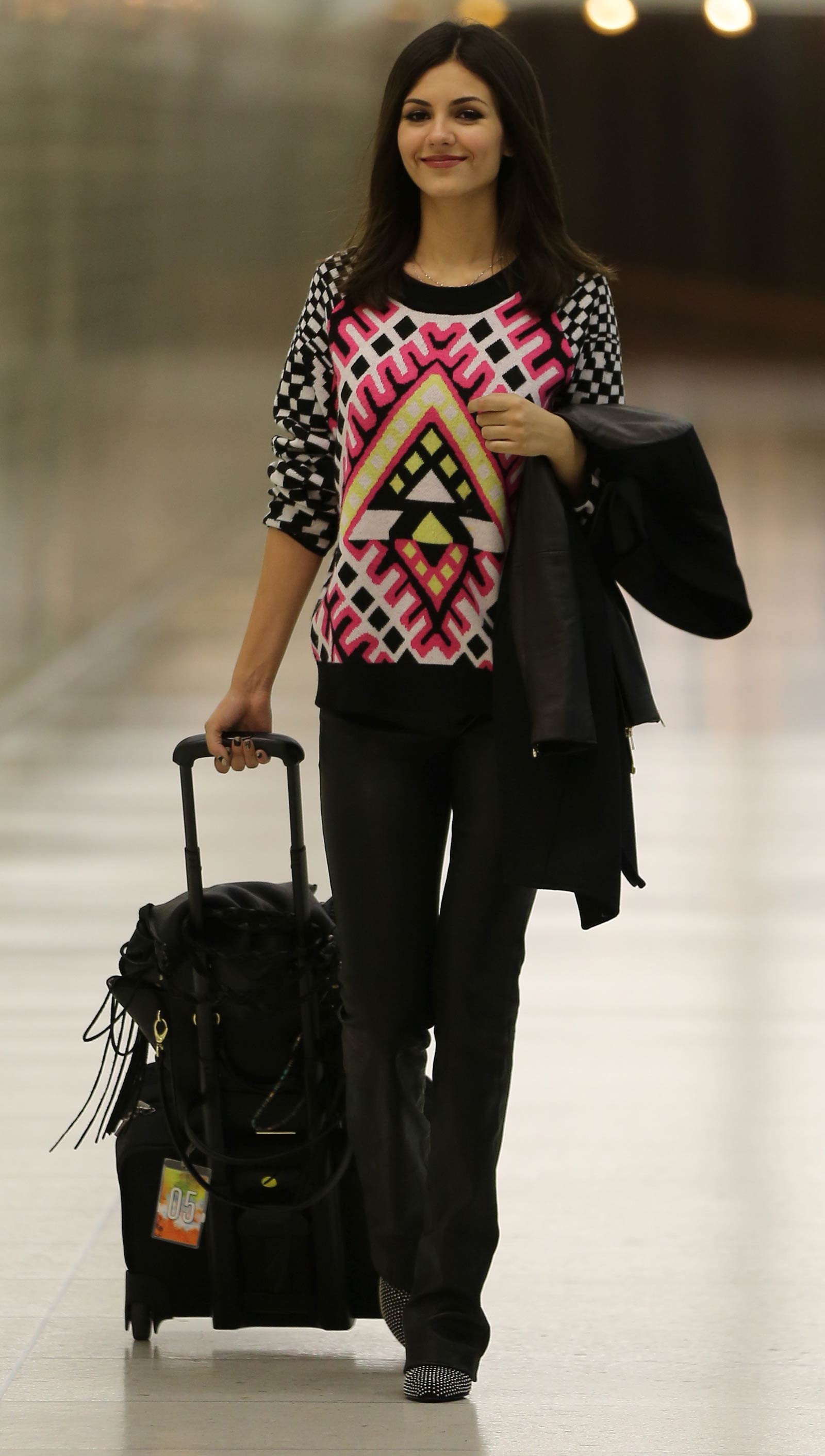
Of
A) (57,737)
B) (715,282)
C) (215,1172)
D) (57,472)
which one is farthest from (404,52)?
(715,282)

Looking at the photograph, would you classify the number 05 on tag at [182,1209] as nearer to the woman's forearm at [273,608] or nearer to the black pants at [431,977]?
the black pants at [431,977]

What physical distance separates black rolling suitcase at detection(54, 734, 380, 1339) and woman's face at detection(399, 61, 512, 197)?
762mm

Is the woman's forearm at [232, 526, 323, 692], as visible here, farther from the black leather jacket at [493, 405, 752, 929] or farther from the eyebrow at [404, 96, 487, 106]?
the eyebrow at [404, 96, 487, 106]

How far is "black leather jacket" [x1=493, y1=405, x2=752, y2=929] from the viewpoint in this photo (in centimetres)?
216

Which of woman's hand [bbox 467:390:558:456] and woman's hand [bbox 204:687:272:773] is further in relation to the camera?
woman's hand [bbox 204:687:272:773]

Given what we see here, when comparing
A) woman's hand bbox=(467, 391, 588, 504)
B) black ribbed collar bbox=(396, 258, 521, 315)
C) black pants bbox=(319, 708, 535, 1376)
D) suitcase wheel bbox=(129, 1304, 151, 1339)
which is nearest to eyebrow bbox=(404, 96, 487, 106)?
black ribbed collar bbox=(396, 258, 521, 315)

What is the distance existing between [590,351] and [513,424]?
212 millimetres

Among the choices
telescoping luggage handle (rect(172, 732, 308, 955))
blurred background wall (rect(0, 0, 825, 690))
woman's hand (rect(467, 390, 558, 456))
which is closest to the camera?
woman's hand (rect(467, 390, 558, 456))

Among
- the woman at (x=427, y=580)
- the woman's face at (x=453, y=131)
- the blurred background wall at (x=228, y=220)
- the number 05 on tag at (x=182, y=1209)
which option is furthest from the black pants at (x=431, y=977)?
the blurred background wall at (x=228, y=220)

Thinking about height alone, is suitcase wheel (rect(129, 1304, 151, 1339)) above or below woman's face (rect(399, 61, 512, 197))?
below

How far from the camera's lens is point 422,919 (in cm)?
233

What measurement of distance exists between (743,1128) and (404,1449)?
1.37 meters

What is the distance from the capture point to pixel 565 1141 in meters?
3.30

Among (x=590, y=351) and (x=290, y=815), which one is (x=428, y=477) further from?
(x=290, y=815)
